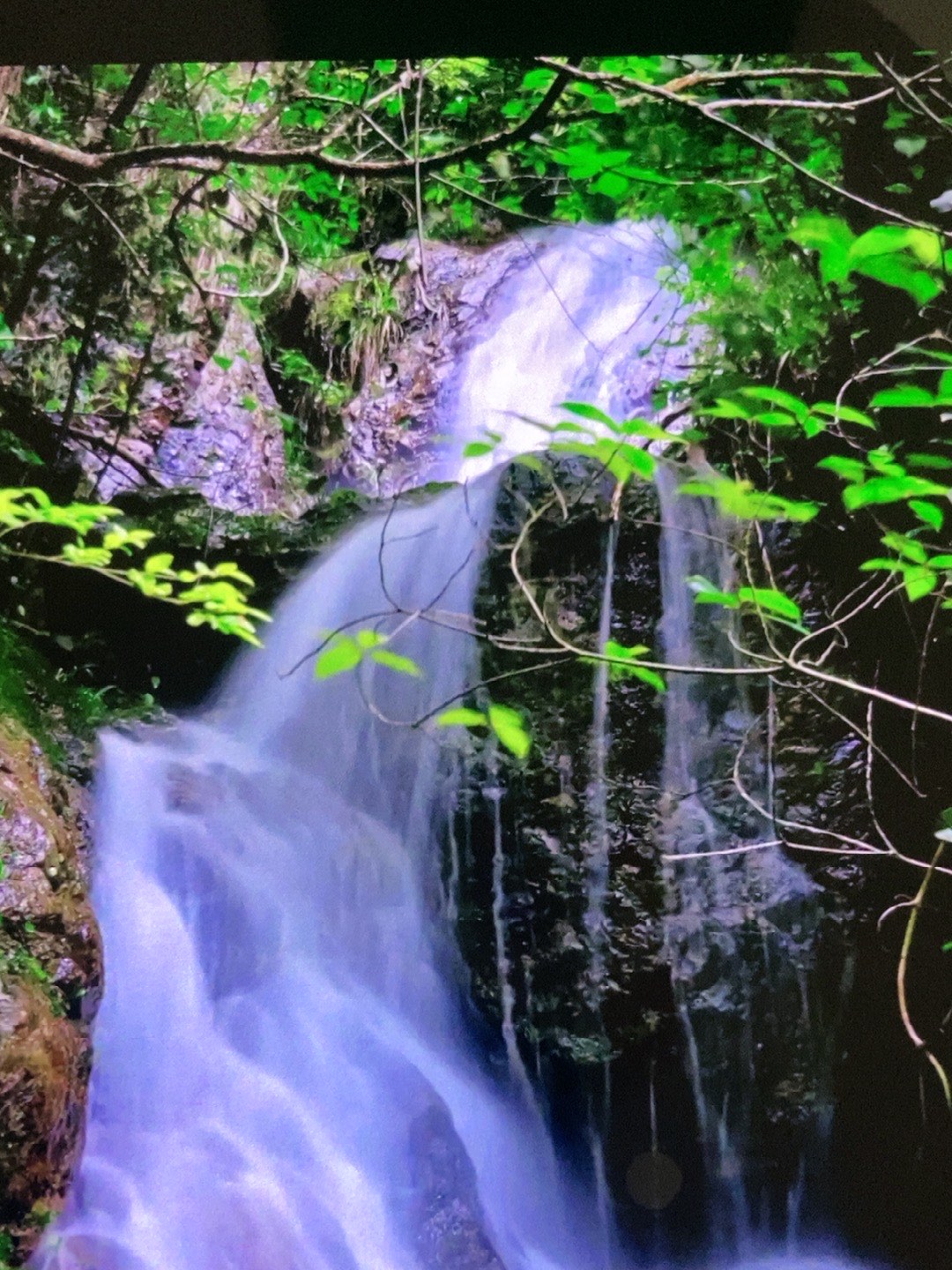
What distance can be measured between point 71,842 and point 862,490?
1.19m

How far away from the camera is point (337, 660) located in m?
1.24

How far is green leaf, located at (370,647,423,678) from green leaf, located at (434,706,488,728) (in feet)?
0.22

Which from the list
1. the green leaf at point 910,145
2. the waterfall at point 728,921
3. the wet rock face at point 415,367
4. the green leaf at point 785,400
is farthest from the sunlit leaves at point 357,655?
the green leaf at point 910,145

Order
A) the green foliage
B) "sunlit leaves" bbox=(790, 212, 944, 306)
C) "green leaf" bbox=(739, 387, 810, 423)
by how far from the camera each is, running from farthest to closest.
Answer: the green foliage < "green leaf" bbox=(739, 387, 810, 423) < "sunlit leaves" bbox=(790, 212, 944, 306)

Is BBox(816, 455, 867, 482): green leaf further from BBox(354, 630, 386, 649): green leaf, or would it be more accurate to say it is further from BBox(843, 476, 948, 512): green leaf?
BBox(354, 630, 386, 649): green leaf

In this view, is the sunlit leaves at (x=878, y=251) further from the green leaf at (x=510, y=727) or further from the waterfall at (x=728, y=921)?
the green leaf at (x=510, y=727)

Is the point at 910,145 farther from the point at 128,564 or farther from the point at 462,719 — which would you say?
the point at 128,564

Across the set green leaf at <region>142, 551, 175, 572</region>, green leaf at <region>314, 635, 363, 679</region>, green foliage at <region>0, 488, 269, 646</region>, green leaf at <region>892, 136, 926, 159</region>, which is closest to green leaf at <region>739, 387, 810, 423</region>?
green leaf at <region>892, 136, 926, 159</region>

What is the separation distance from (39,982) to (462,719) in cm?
66

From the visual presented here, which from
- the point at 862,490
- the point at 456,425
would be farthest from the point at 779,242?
the point at 456,425

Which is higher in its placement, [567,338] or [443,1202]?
[567,338]

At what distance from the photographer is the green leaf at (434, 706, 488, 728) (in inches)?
48.5

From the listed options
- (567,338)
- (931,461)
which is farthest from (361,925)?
(931,461)

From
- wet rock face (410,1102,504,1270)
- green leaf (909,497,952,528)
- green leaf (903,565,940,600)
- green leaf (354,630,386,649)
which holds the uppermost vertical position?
green leaf (909,497,952,528)
